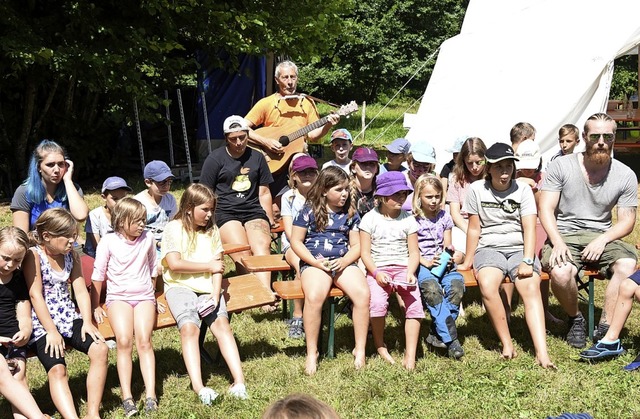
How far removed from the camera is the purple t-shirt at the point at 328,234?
5125mm

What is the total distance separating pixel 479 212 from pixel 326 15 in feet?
32.4

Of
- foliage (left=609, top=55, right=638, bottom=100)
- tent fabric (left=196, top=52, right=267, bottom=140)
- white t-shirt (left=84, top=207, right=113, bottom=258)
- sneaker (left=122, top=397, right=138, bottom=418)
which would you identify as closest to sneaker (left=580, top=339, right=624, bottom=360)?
sneaker (left=122, top=397, right=138, bottom=418)

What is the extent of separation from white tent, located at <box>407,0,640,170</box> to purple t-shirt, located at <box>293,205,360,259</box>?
5158mm

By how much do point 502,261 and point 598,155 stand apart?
100 centimetres

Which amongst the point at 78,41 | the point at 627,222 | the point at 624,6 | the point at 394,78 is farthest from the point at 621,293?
the point at 394,78

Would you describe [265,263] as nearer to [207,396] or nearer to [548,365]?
[207,396]

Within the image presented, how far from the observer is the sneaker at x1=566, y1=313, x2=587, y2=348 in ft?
17.0

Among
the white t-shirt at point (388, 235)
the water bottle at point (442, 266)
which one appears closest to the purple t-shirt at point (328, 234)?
the white t-shirt at point (388, 235)

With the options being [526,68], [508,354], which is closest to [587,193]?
[508,354]

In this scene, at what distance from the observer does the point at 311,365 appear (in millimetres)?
4840

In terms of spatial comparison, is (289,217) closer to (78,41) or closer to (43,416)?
(43,416)

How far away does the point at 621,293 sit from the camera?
484cm

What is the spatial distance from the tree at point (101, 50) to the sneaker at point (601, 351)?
799 cm

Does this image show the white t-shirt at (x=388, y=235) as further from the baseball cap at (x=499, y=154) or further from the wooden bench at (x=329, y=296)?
the baseball cap at (x=499, y=154)
